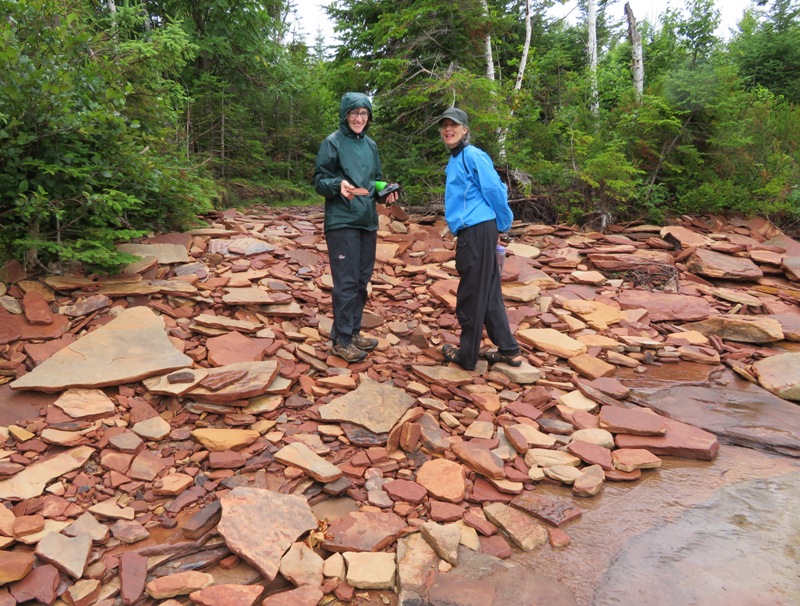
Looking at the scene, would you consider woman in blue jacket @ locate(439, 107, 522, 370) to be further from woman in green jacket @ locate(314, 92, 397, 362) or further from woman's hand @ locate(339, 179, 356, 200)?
woman's hand @ locate(339, 179, 356, 200)

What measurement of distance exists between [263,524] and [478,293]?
98.1 inches

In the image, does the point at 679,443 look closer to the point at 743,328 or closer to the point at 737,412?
the point at 737,412

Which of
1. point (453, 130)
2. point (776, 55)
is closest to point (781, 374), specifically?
point (453, 130)

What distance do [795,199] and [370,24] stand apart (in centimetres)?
877

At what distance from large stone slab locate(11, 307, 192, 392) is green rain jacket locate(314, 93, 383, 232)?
69.2 inches

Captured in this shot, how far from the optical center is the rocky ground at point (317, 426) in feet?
8.14

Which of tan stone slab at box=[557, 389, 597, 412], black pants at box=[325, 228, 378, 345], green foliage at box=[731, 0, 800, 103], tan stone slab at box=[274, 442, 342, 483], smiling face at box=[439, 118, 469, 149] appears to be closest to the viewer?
tan stone slab at box=[274, 442, 342, 483]

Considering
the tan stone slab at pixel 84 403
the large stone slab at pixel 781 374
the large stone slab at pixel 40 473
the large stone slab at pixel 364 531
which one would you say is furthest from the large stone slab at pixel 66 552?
the large stone slab at pixel 781 374

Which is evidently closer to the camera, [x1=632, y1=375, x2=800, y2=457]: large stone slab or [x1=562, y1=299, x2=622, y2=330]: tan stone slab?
[x1=632, y1=375, x2=800, y2=457]: large stone slab

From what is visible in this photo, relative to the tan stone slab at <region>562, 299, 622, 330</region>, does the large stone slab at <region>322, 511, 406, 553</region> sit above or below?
below

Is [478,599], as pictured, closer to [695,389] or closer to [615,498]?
[615,498]

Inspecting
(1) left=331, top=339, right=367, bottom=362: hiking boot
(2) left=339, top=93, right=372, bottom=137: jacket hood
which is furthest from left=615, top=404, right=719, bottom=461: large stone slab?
(2) left=339, top=93, right=372, bottom=137: jacket hood

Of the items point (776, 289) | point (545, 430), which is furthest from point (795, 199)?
point (545, 430)

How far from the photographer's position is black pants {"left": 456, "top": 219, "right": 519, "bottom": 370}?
13.7 ft
